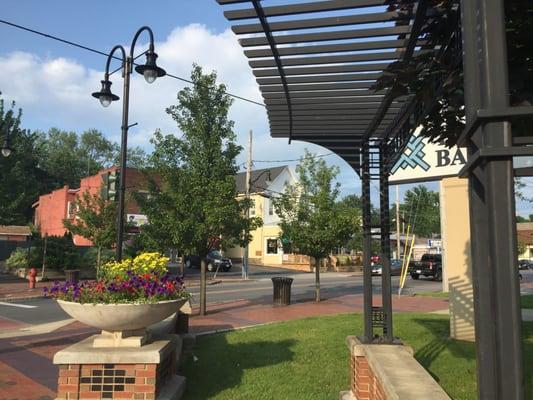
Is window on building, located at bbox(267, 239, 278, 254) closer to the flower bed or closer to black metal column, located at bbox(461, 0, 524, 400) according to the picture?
the flower bed

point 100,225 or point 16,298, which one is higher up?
point 100,225

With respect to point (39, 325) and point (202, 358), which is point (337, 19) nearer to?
point (202, 358)

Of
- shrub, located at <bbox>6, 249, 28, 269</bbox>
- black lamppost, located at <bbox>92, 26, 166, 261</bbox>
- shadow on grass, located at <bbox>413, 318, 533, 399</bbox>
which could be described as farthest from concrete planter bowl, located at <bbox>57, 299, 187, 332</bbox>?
shrub, located at <bbox>6, 249, 28, 269</bbox>

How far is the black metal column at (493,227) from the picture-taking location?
151cm

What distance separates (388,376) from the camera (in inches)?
160

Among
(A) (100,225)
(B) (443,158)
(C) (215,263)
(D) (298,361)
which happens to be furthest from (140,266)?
(C) (215,263)

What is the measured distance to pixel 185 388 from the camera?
618 centimetres

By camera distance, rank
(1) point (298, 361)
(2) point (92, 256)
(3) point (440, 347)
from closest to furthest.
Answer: (1) point (298, 361) < (3) point (440, 347) < (2) point (92, 256)

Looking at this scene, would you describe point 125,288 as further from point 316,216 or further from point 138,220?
point 138,220

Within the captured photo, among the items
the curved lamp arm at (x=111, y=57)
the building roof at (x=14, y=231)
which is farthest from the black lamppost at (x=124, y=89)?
the building roof at (x=14, y=231)

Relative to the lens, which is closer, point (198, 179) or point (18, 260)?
point (198, 179)

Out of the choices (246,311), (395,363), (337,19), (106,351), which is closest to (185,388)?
(106,351)

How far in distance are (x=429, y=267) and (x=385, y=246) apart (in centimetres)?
2990

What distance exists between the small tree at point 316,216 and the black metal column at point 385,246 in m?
12.4
